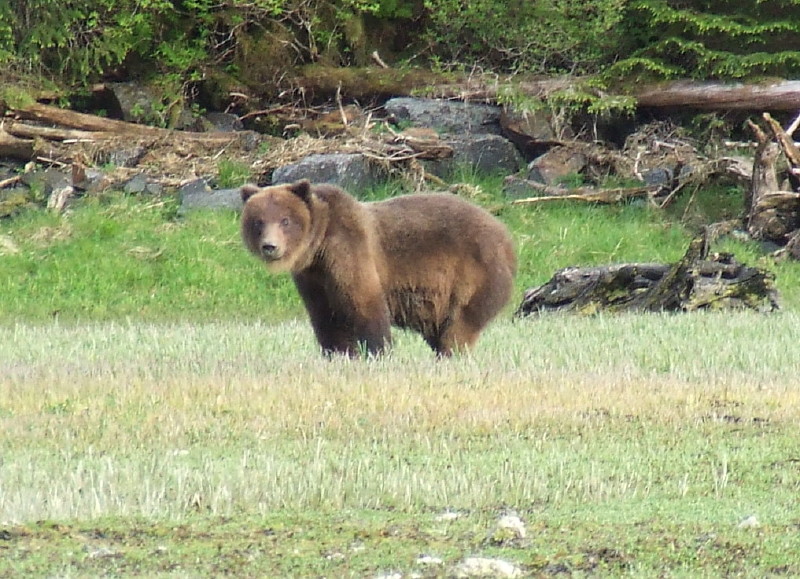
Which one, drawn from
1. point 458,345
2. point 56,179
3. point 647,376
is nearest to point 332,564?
point 647,376

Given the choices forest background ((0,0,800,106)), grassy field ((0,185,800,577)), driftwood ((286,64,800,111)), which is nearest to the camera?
grassy field ((0,185,800,577))

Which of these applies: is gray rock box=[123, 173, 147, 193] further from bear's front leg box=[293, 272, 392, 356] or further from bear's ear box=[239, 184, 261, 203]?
bear's front leg box=[293, 272, 392, 356]

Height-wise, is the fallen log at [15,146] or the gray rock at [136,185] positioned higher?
the fallen log at [15,146]

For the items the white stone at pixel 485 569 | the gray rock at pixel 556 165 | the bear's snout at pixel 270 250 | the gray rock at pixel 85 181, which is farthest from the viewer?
the gray rock at pixel 556 165

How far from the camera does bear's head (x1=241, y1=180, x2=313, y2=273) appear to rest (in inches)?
450

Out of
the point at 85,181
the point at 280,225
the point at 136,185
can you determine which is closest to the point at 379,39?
the point at 136,185

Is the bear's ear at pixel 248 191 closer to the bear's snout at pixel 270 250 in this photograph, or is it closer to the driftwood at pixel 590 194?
the bear's snout at pixel 270 250

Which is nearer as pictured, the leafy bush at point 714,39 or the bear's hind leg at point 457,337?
the bear's hind leg at point 457,337

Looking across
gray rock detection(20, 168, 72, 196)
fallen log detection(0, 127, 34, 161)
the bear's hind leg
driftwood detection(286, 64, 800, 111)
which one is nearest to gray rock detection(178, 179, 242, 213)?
gray rock detection(20, 168, 72, 196)

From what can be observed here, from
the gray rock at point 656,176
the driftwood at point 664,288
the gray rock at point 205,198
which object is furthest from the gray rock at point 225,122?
the driftwood at point 664,288

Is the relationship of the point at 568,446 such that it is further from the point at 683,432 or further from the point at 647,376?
the point at 647,376

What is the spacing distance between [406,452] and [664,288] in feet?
30.5

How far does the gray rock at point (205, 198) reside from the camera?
23.6 metres

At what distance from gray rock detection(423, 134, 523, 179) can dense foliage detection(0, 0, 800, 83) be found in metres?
1.84
